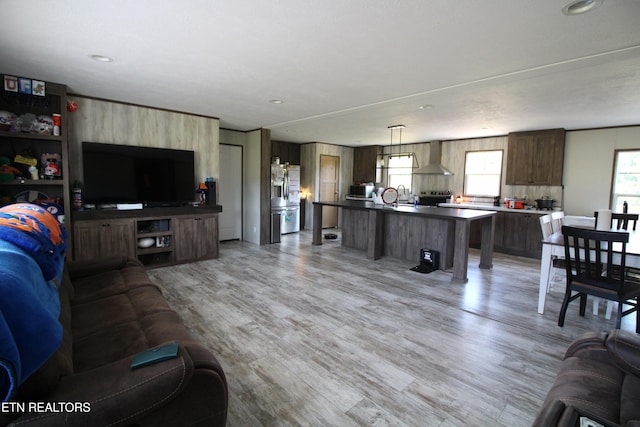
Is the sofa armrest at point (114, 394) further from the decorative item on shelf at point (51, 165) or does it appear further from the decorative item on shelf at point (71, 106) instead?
the decorative item on shelf at point (71, 106)

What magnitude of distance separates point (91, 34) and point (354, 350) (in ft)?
10.7

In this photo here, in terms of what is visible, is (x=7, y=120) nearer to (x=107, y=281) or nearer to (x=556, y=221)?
(x=107, y=281)

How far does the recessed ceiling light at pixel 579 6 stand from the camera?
1.84 meters

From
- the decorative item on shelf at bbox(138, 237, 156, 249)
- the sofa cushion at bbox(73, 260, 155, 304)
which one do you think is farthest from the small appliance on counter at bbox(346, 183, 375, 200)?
the sofa cushion at bbox(73, 260, 155, 304)

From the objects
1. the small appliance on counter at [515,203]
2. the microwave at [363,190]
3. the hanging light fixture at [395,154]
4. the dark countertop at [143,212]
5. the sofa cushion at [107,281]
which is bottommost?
the sofa cushion at [107,281]

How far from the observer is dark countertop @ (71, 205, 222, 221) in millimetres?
4112

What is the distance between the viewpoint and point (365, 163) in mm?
9211

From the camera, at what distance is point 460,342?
2.74 m

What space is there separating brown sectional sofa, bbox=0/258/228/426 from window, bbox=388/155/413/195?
7.43 meters

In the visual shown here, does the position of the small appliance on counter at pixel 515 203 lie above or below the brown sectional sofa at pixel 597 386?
above

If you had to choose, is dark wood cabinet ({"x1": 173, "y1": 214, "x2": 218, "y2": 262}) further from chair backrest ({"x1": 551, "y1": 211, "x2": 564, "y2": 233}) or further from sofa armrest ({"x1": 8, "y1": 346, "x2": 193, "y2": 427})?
chair backrest ({"x1": 551, "y1": 211, "x2": 564, "y2": 233})

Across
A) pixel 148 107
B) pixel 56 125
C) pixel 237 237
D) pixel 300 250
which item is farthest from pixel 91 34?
pixel 237 237

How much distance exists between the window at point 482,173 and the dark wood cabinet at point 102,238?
6.83 metres

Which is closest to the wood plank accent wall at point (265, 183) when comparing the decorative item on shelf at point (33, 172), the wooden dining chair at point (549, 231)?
the decorative item on shelf at point (33, 172)
